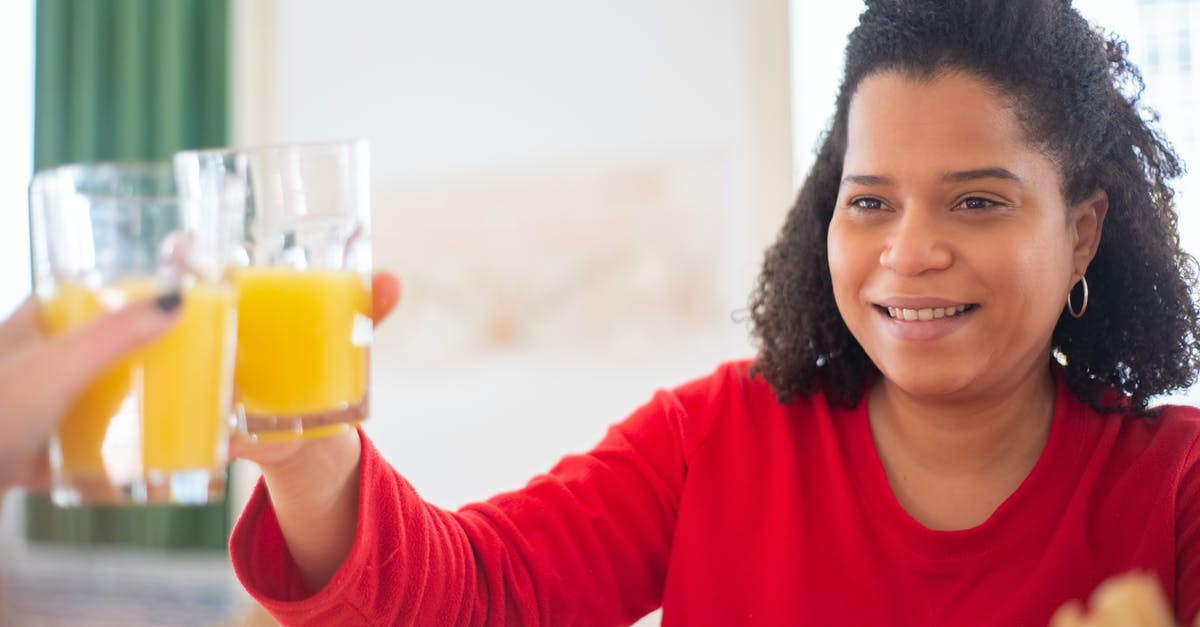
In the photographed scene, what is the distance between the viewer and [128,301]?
663 millimetres

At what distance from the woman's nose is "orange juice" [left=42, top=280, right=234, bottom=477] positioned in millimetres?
775

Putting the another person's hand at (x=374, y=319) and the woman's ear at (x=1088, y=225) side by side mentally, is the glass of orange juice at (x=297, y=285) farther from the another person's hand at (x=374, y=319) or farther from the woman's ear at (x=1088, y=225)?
the woman's ear at (x=1088, y=225)

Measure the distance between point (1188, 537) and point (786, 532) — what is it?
1.51ft

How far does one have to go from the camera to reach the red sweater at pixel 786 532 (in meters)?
1.20

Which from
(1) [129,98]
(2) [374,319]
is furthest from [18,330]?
(1) [129,98]

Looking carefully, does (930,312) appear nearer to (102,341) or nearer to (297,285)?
(297,285)

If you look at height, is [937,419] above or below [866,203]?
below

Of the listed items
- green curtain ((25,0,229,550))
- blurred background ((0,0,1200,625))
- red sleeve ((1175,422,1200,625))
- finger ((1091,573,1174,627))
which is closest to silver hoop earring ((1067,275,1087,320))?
red sleeve ((1175,422,1200,625))

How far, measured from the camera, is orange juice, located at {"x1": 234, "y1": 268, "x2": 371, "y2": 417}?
31.3 inches

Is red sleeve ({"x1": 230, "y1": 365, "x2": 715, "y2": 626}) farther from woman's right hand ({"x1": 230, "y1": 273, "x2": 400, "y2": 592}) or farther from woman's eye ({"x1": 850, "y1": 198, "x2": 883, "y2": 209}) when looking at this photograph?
woman's eye ({"x1": 850, "y1": 198, "x2": 883, "y2": 209})

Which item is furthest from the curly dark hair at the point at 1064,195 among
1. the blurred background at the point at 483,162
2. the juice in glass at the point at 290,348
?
the blurred background at the point at 483,162

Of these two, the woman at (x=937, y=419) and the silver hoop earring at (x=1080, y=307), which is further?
the silver hoop earring at (x=1080, y=307)

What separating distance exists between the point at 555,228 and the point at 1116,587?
9.66 feet

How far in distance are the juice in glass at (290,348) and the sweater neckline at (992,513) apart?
741 mm
